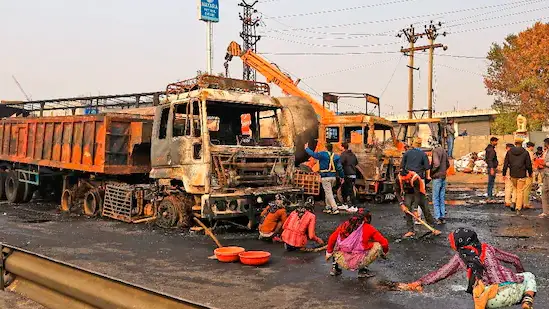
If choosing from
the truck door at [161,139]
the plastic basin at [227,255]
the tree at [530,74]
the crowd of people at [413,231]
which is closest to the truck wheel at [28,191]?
the truck door at [161,139]

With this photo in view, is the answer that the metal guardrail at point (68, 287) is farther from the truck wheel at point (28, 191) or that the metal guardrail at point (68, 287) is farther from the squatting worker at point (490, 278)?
the truck wheel at point (28, 191)

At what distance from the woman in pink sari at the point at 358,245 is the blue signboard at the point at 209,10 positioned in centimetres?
1265

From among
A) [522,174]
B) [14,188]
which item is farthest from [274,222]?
[14,188]

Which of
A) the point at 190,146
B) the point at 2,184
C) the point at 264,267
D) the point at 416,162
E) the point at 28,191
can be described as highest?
the point at 190,146

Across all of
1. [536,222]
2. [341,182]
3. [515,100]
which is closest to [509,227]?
[536,222]

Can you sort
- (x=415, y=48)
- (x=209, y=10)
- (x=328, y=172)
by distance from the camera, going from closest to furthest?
(x=328, y=172) < (x=209, y=10) < (x=415, y=48)

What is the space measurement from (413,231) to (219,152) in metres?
3.73

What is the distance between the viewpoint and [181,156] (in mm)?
9164

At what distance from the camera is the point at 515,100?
3031 cm

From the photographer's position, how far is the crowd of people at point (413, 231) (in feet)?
13.0

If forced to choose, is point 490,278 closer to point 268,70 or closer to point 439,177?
point 439,177

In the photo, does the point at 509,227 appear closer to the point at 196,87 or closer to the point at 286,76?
the point at 196,87

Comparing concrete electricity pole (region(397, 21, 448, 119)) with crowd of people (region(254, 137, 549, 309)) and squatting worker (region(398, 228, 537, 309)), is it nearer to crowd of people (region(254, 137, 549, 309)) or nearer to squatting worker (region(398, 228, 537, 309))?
crowd of people (region(254, 137, 549, 309))

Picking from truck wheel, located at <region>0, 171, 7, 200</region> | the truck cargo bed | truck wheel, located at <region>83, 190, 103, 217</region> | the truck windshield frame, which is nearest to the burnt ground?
truck wheel, located at <region>83, 190, 103, 217</region>
